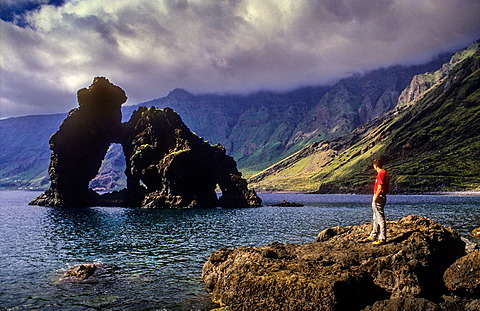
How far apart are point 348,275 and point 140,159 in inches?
4008

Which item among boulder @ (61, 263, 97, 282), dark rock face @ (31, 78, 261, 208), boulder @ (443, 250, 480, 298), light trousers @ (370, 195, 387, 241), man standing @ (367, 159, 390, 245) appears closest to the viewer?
boulder @ (443, 250, 480, 298)

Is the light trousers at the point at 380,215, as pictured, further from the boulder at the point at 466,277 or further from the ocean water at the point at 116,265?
the ocean water at the point at 116,265

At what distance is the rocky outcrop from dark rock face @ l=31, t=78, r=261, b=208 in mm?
83950

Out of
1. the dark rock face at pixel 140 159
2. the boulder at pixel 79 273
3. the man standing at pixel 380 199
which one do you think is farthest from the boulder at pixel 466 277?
the dark rock face at pixel 140 159

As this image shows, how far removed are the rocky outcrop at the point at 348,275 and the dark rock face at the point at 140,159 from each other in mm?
83950

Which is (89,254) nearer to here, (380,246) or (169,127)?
(380,246)

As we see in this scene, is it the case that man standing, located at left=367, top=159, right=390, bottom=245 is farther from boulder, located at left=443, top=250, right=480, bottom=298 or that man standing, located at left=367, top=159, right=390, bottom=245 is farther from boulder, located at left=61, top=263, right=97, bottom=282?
boulder, located at left=61, top=263, right=97, bottom=282

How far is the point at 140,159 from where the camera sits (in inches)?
4195

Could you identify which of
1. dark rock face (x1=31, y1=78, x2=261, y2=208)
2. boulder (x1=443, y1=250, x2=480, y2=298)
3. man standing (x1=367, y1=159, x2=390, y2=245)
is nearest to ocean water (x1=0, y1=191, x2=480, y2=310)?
man standing (x1=367, y1=159, x2=390, y2=245)

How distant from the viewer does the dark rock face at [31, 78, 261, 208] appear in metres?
104

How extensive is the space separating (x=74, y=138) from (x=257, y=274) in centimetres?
11557

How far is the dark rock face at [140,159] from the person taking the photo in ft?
340

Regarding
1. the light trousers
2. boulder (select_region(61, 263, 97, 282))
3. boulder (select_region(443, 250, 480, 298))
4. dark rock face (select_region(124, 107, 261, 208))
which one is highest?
dark rock face (select_region(124, 107, 261, 208))

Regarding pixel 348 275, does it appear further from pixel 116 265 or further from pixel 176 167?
pixel 176 167
